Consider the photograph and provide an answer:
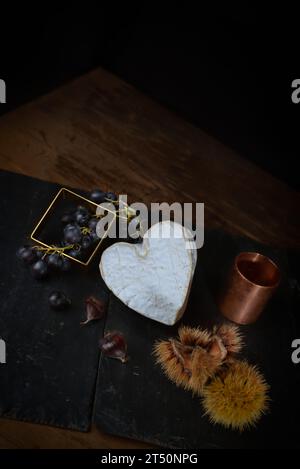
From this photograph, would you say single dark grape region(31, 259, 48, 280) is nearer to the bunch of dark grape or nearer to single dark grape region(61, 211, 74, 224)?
the bunch of dark grape

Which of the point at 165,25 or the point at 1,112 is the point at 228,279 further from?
the point at 165,25

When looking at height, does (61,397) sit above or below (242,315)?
below

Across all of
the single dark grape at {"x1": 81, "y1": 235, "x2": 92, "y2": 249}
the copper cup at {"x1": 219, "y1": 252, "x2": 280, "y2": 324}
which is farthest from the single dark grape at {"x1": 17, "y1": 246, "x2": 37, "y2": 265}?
the copper cup at {"x1": 219, "y1": 252, "x2": 280, "y2": 324}

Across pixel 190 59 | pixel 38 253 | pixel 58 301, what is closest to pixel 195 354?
pixel 58 301

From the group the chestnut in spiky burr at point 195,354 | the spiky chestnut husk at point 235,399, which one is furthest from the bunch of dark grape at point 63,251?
the spiky chestnut husk at point 235,399

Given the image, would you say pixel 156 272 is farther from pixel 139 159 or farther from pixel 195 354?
pixel 139 159

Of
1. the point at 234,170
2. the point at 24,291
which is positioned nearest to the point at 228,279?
the point at 24,291

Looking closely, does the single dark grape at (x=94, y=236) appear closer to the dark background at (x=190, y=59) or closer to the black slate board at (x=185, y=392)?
the black slate board at (x=185, y=392)
